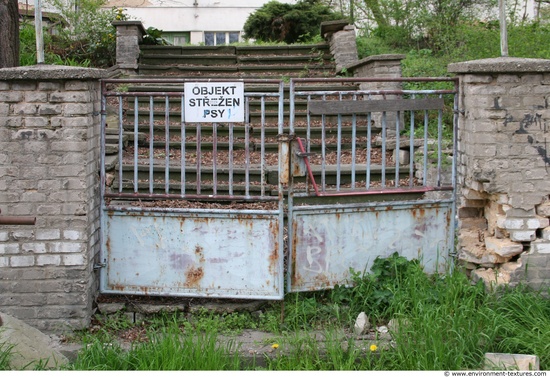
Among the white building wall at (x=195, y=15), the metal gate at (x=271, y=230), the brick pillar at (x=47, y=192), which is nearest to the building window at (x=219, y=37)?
the white building wall at (x=195, y=15)

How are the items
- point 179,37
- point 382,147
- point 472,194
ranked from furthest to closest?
1. point 179,37
2. point 382,147
3. point 472,194

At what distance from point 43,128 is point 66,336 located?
1.66 metres

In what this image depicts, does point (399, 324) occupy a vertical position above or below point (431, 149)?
below

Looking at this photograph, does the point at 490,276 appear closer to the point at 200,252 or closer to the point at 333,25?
the point at 200,252

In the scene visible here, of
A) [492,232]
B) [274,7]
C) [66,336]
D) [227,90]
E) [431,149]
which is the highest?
[274,7]

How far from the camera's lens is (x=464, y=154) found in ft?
19.2

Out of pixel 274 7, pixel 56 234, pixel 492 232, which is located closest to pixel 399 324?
pixel 492 232

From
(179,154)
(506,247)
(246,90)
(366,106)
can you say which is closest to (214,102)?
(366,106)

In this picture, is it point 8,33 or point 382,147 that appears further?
point 8,33

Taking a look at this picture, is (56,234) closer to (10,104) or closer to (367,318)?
(10,104)

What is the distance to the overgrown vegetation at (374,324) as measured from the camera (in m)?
4.67

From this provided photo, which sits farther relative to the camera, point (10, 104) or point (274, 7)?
point (274, 7)

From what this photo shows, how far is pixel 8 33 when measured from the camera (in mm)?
8367

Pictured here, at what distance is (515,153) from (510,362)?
181 cm
